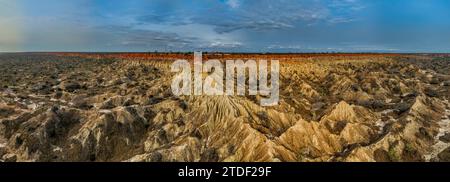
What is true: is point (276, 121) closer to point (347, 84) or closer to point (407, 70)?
point (347, 84)

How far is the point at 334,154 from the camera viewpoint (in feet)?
88.4

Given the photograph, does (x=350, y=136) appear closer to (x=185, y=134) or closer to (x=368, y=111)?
(x=368, y=111)

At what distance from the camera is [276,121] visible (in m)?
32.8

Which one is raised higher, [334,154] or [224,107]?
[224,107]

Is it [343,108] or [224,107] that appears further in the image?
[343,108]

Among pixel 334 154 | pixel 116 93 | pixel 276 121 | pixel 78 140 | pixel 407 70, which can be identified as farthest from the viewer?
pixel 407 70

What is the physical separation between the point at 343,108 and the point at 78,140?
74.4 ft

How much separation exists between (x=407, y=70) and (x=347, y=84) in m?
34.9

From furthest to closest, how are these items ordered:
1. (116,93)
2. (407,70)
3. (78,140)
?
(407,70) < (116,93) < (78,140)

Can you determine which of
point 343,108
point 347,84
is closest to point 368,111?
point 343,108

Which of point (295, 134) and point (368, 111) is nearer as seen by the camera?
point (295, 134)

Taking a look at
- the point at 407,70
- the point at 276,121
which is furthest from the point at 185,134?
the point at 407,70
